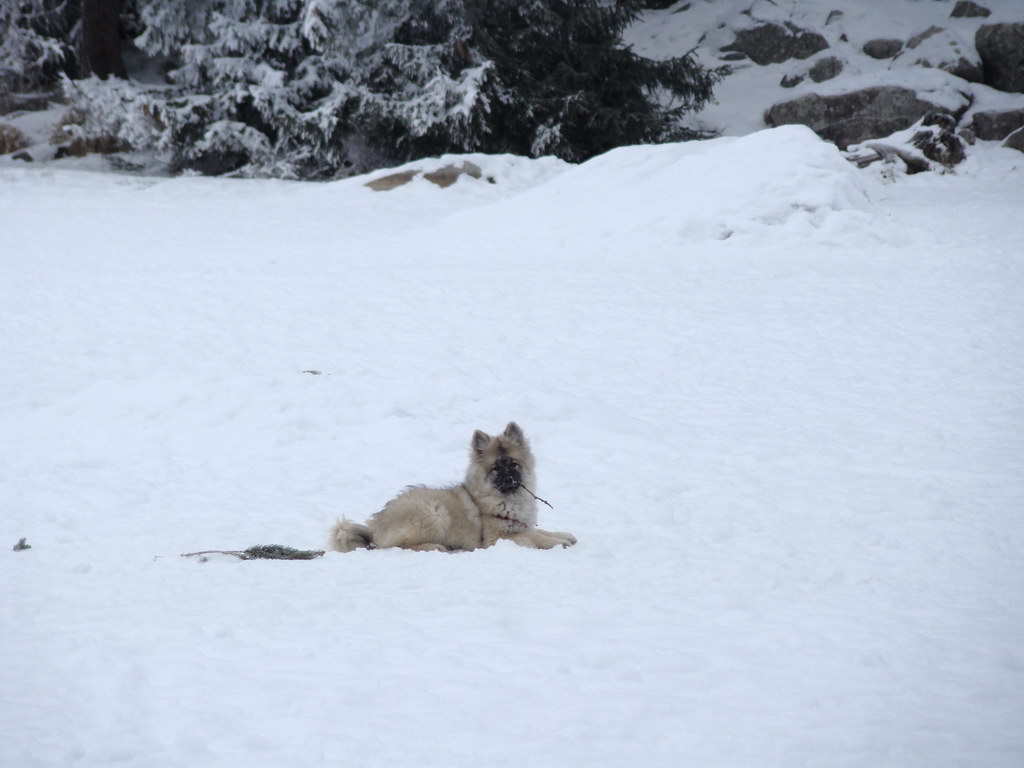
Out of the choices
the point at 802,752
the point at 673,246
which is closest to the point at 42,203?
the point at 673,246

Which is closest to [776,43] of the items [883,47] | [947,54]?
[883,47]

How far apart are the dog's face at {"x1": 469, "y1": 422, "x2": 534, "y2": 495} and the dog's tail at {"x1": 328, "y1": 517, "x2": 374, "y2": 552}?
896 mm

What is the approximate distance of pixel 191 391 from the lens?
30.3 ft

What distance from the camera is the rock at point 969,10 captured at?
25.9 meters

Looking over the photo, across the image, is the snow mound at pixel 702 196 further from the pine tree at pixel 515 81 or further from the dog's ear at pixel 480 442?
the dog's ear at pixel 480 442

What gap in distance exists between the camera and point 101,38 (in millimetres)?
24984

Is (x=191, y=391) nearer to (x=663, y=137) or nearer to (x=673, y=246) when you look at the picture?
(x=673, y=246)

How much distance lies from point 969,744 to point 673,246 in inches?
492

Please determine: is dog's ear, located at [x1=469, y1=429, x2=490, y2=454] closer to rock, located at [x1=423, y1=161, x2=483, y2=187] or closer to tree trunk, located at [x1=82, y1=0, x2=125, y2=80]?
rock, located at [x1=423, y1=161, x2=483, y2=187]

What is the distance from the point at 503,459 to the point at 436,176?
16370 mm

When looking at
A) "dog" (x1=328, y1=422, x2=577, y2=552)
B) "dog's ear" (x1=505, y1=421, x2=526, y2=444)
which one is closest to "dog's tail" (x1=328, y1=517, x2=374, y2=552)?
"dog" (x1=328, y1=422, x2=577, y2=552)

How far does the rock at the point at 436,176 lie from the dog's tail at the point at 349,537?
16.4m

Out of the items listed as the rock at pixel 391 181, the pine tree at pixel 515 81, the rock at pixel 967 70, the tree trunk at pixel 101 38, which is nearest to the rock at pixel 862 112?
the rock at pixel 967 70

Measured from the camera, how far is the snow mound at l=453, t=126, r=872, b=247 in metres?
14.7
